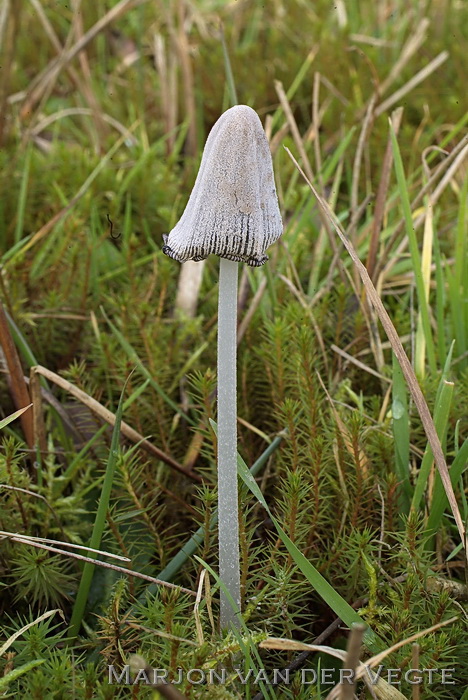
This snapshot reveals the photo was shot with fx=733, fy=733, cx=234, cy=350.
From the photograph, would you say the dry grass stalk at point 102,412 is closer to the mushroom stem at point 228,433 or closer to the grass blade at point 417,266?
the mushroom stem at point 228,433

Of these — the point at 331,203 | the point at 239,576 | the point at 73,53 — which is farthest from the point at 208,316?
the point at 73,53

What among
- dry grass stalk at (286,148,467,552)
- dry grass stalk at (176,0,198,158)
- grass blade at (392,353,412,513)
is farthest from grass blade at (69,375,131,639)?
dry grass stalk at (176,0,198,158)

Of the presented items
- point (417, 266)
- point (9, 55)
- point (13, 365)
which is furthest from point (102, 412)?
point (9, 55)

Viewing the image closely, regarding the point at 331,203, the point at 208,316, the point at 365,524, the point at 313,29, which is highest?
the point at 313,29

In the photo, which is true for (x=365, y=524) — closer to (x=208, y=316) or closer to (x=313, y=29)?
(x=208, y=316)

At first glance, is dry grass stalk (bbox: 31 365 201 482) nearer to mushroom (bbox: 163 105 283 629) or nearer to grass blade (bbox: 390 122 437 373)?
mushroom (bbox: 163 105 283 629)

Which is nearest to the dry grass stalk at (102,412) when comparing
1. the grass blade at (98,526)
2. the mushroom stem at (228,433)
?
the grass blade at (98,526)

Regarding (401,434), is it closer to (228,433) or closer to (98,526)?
(228,433)
